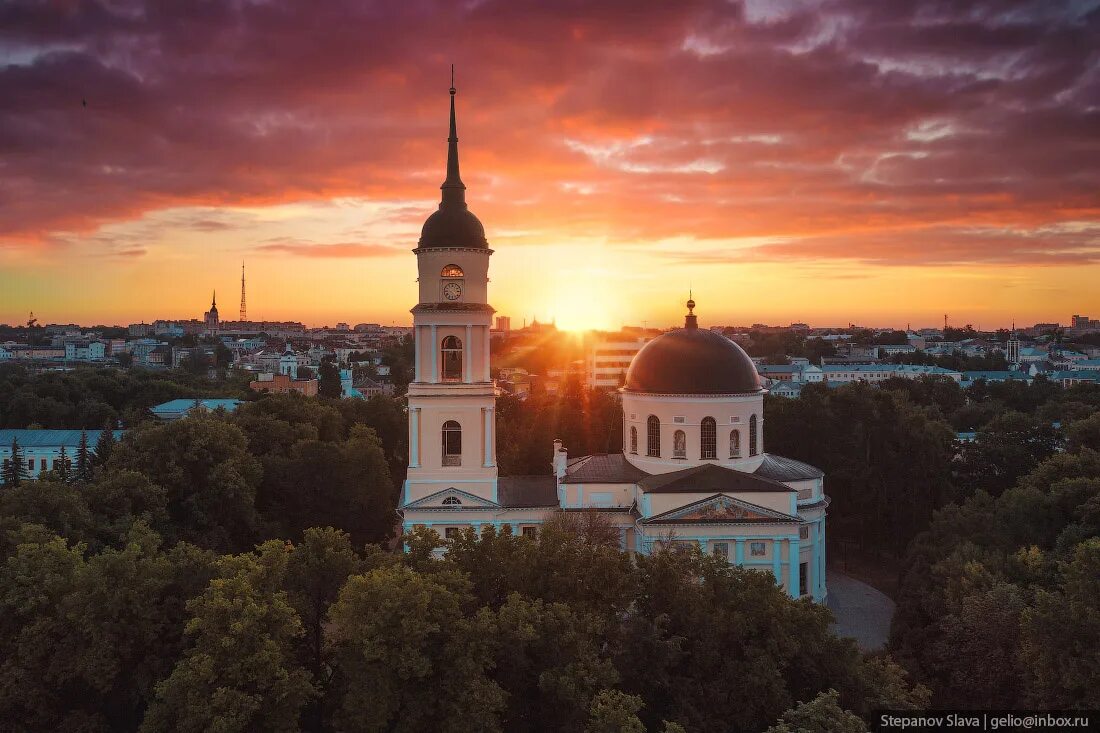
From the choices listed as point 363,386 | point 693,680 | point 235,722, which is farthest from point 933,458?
point 363,386

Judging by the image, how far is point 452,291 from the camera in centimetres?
3170

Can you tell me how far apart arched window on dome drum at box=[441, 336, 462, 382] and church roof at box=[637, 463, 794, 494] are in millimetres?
8381

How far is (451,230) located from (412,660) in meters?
17.7

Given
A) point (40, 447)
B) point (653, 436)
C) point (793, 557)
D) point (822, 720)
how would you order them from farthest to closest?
point (40, 447), point (653, 436), point (793, 557), point (822, 720)

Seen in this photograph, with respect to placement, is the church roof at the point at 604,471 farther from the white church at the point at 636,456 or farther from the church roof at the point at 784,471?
the church roof at the point at 784,471

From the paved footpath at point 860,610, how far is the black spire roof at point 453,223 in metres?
19.4

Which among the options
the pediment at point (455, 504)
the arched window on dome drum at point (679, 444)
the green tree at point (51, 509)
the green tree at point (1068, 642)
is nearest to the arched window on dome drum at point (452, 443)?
the pediment at point (455, 504)

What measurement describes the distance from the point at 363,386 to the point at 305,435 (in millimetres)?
73585

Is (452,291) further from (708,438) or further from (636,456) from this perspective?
(708,438)

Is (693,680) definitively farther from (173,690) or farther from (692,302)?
(692,302)

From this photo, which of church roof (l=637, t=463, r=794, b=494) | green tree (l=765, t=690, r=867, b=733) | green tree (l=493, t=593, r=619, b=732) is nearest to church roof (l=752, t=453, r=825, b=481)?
church roof (l=637, t=463, r=794, b=494)

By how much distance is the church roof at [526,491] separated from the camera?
3228 cm

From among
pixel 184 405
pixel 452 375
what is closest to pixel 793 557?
pixel 452 375

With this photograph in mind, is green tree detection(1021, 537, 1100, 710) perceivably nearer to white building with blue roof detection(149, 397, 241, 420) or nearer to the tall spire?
the tall spire
